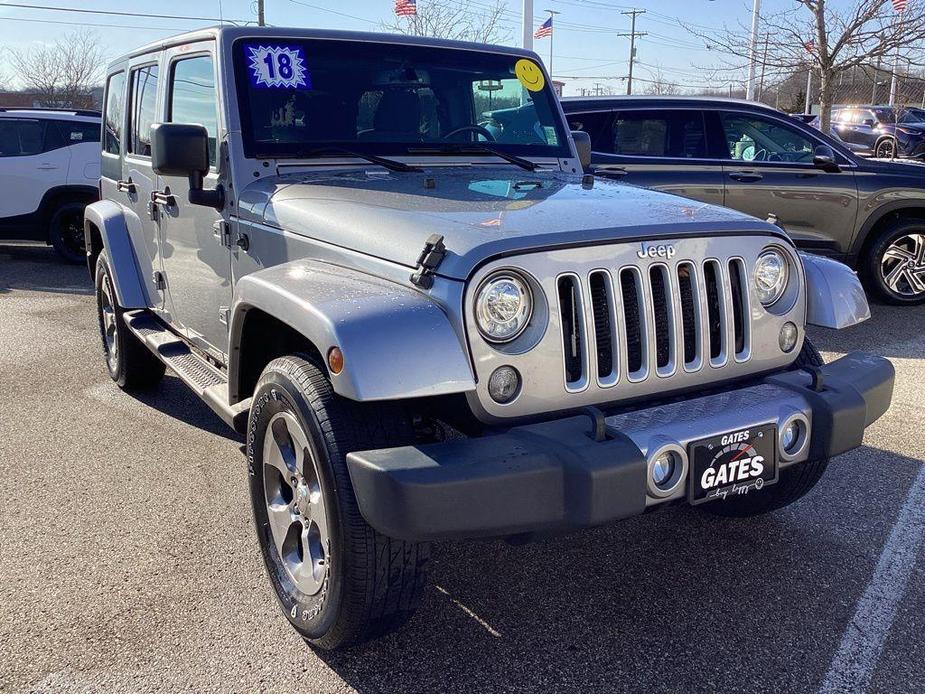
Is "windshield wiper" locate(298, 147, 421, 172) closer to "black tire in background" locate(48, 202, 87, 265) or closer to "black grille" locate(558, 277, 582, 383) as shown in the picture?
"black grille" locate(558, 277, 582, 383)

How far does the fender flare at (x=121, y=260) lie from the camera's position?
15.9ft

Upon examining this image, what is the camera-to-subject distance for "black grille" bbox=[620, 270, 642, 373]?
2.59 meters

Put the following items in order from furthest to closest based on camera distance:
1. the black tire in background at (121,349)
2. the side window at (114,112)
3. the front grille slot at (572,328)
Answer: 1. the black tire in background at (121,349)
2. the side window at (114,112)
3. the front grille slot at (572,328)

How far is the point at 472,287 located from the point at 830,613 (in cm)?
172

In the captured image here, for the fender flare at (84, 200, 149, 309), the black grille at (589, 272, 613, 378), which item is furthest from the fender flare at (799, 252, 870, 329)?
the fender flare at (84, 200, 149, 309)

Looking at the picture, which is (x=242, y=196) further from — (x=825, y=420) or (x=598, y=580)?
(x=825, y=420)

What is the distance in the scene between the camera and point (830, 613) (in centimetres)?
295

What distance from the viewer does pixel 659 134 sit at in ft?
25.3

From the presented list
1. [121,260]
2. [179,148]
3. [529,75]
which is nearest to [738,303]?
[529,75]

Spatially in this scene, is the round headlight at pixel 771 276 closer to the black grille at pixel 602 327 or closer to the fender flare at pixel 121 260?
the black grille at pixel 602 327

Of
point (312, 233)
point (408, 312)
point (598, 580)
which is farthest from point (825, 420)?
point (312, 233)

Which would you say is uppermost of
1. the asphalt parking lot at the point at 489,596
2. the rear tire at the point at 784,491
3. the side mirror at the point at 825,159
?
the side mirror at the point at 825,159

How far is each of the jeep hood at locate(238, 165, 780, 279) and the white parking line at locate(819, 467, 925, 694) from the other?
1326mm

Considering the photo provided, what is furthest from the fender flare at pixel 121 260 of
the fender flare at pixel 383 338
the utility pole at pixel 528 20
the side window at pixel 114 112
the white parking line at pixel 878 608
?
the utility pole at pixel 528 20
